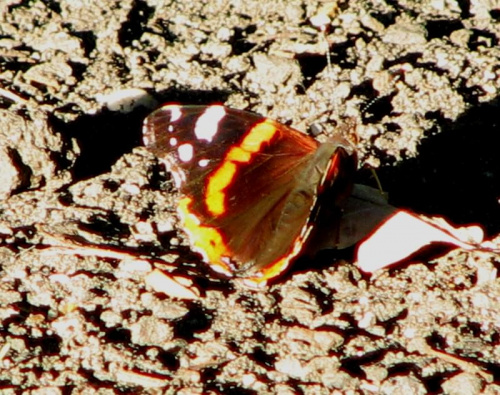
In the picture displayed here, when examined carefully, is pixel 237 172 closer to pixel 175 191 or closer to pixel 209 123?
pixel 209 123

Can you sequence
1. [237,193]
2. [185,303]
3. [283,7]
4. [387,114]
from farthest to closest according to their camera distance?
[283,7] < [387,114] < [237,193] < [185,303]

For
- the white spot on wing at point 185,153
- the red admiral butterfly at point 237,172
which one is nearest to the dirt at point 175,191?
the red admiral butterfly at point 237,172

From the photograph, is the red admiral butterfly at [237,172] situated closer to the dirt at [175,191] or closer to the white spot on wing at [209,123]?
the white spot on wing at [209,123]

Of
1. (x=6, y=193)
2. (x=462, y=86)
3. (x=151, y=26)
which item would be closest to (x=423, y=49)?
(x=462, y=86)

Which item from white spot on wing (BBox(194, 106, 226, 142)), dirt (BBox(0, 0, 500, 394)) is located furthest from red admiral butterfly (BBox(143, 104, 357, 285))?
dirt (BBox(0, 0, 500, 394))

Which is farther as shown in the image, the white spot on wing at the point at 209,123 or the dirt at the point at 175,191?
the white spot on wing at the point at 209,123

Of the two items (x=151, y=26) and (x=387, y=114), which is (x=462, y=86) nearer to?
(x=387, y=114)

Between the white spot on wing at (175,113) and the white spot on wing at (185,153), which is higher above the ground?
the white spot on wing at (175,113)
